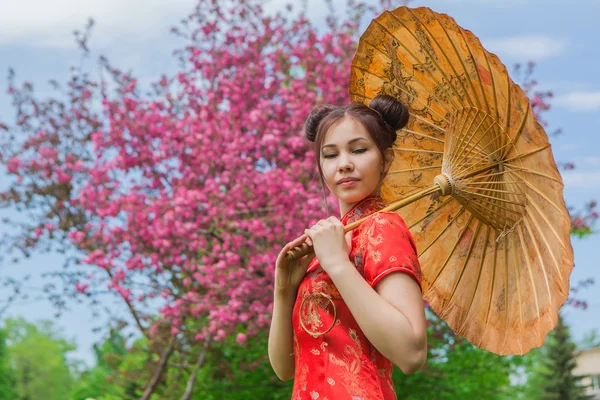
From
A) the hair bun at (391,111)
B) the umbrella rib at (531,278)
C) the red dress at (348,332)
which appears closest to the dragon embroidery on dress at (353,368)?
the red dress at (348,332)

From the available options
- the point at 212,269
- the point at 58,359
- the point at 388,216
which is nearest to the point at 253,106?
the point at 212,269

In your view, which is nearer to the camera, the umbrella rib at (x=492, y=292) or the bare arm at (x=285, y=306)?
→ the bare arm at (x=285, y=306)

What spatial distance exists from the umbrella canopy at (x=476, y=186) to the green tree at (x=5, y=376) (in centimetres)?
2347

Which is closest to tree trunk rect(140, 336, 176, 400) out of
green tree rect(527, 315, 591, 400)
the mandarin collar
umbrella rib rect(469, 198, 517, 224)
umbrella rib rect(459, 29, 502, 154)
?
umbrella rib rect(469, 198, 517, 224)

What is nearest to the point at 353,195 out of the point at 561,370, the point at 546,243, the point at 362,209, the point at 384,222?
the point at 362,209

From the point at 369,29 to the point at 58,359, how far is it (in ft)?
97.5

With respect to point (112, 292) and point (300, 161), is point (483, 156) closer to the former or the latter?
point (300, 161)

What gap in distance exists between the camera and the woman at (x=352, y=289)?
6.55ft

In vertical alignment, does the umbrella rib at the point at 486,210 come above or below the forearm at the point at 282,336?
above

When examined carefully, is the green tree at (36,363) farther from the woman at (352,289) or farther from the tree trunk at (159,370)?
the woman at (352,289)

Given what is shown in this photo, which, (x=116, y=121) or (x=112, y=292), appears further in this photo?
(x=116, y=121)

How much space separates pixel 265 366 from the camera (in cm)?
814

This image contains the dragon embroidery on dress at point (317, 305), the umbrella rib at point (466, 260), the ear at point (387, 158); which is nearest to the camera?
the dragon embroidery on dress at point (317, 305)

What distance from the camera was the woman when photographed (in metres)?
2.00
